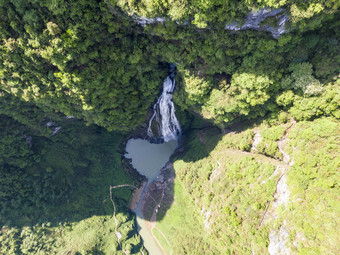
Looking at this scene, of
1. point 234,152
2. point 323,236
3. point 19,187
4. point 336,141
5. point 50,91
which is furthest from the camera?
point 19,187

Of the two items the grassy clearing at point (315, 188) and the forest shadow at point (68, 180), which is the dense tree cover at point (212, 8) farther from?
the forest shadow at point (68, 180)

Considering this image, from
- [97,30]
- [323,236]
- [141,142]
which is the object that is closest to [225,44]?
[97,30]

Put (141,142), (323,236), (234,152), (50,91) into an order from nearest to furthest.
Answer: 1. (323,236)
2. (50,91)
3. (234,152)
4. (141,142)

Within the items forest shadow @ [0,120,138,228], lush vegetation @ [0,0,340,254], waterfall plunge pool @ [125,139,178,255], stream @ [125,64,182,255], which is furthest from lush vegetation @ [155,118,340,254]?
forest shadow @ [0,120,138,228]

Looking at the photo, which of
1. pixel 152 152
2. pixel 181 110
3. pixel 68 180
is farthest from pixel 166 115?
pixel 68 180

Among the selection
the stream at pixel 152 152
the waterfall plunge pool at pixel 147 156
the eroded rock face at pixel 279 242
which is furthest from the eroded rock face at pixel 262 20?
the waterfall plunge pool at pixel 147 156

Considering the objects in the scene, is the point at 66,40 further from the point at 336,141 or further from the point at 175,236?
the point at 175,236
